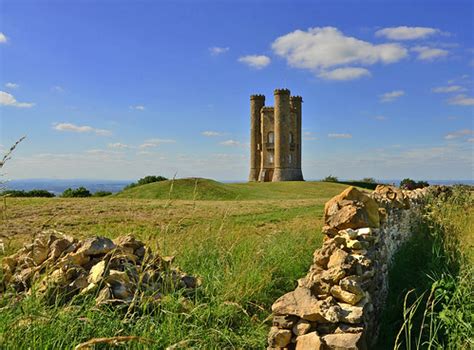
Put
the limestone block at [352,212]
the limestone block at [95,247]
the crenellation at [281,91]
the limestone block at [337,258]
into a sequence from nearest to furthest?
the limestone block at [337,258], the limestone block at [95,247], the limestone block at [352,212], the crenellation at [281,91]

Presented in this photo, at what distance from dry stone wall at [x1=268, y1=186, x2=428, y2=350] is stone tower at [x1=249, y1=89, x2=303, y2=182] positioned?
38.6m

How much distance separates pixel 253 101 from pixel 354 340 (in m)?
46.0

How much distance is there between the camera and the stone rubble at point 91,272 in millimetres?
3908

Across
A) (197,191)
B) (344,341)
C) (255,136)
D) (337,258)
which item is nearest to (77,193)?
(197,191)

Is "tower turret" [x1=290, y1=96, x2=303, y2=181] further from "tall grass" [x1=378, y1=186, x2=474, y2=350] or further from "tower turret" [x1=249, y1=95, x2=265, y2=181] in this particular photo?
Result: "tall grass" [x1=378, y1=186, x2=474, y2=350]

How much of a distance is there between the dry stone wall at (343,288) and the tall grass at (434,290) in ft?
0.74

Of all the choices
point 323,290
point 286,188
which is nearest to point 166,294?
point 323,290

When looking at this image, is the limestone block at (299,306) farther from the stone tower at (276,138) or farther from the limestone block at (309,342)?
the stone tower at (276,138)

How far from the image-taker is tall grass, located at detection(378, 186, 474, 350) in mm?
3670

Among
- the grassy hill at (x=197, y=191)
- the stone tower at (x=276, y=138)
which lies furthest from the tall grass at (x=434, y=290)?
the stone tower at (x=276, y=138)

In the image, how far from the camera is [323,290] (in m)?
3.99

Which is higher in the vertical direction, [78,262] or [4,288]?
[78,262]

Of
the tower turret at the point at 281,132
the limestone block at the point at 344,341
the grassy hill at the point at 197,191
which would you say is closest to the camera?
the limestone block at the point at 344,341

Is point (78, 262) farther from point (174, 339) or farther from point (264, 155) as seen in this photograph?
point (264, 155)
